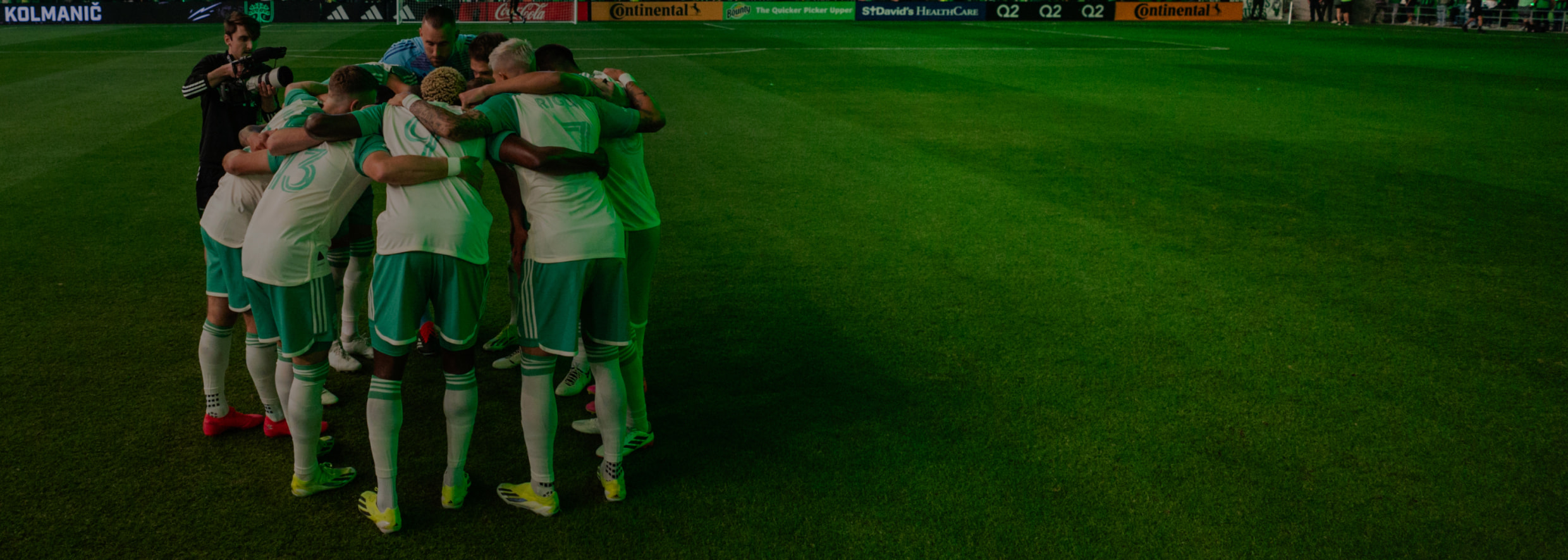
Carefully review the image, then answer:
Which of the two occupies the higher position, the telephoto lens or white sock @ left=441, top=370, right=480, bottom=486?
the telephoto lens

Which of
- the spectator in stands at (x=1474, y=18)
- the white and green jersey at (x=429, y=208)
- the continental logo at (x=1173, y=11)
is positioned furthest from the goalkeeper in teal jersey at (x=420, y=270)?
the continental logo at (x=1173, y=11)

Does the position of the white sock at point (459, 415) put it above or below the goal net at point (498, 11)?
below

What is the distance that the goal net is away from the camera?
123 feet

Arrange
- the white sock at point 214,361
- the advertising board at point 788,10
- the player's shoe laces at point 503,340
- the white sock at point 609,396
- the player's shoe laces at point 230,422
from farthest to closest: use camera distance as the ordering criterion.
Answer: the advertising board at point 788,10, the player's shoe laces at point 503,340, the player's shoe laces at point 230,422, the white sock at point 214,361, the white sock at point 609,396

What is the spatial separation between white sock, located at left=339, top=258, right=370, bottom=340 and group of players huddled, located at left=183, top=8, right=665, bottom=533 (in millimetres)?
1232

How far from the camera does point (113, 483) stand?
14.9 ft

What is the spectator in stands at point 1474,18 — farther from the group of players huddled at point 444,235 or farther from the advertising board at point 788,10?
the group of players huddled at point 444,235

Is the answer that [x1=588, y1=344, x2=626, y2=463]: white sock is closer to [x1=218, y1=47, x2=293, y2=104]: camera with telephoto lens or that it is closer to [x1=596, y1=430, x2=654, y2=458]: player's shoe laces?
[x1=596, y1=430, x2=654, y2=458]: player's shoe laces

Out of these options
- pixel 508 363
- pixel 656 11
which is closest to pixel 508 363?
pixel 508 363

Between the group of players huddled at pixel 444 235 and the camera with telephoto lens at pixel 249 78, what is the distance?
2.92 feet

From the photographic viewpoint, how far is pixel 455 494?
4.34 meters

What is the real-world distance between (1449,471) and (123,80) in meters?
20.2

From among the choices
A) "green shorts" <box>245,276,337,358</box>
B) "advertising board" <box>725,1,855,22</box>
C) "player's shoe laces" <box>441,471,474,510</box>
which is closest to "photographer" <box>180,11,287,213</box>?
"green shorts" <box>245,276,337,358</box>

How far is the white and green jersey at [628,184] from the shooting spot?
472 cm
